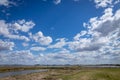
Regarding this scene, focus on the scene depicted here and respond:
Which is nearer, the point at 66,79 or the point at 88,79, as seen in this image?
the point at 88,79

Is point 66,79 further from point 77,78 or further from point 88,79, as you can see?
point 88,79

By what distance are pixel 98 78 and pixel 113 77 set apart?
340 cm

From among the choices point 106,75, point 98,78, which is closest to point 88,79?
point 98,78

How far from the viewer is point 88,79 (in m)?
35.7

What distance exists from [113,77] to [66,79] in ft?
33.4

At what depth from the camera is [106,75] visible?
38062mm

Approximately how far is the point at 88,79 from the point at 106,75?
504cm

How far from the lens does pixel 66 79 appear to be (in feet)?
125

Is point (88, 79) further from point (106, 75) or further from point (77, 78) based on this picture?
point (106, 75)

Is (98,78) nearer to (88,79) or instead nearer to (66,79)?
(88,79)

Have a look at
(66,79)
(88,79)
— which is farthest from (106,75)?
(66,79)

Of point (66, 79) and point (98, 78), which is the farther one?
point (66, 79)

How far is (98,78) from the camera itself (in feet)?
117

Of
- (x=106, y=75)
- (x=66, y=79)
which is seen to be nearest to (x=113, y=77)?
(x=106, y=75)
